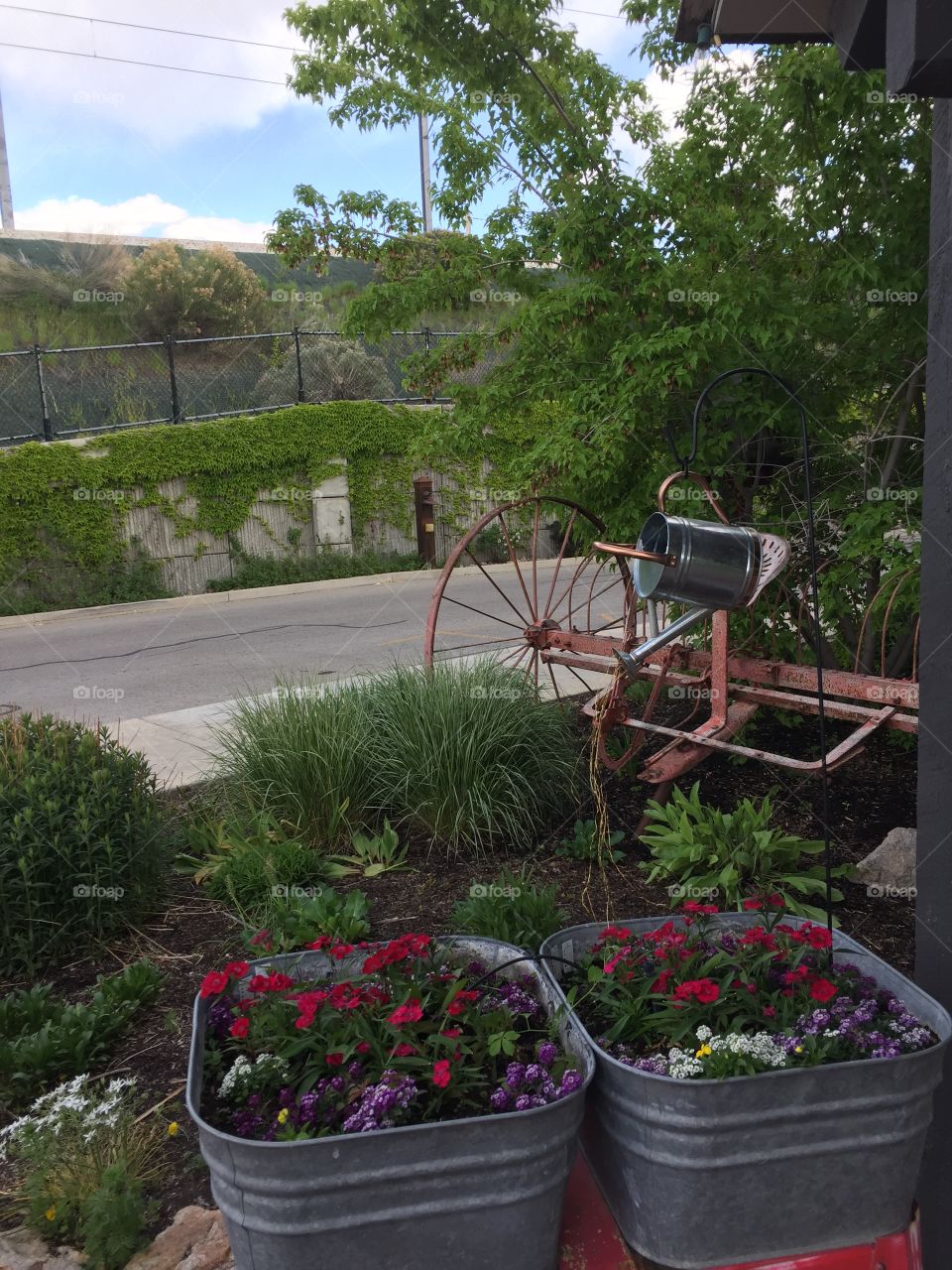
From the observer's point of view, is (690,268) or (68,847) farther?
(690,268)

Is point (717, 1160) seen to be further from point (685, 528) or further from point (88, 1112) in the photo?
point (88, 1112)

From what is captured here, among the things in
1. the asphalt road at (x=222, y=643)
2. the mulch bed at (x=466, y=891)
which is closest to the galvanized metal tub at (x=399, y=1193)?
the mulch bed at (x=466, y=891)

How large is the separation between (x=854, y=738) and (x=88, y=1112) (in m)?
2.81

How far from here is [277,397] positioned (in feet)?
59.7

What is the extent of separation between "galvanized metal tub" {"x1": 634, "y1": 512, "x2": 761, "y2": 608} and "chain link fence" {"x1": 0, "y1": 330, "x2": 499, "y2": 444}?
13444 millimetres

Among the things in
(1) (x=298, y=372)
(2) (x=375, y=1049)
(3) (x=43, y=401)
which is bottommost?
(2) (x=375, y=1049)

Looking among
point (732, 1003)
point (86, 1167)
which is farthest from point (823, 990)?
point (86, 1167)

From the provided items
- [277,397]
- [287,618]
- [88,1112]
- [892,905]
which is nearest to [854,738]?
[892,905]

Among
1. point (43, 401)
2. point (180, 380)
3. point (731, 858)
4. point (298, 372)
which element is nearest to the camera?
point (731, 858)

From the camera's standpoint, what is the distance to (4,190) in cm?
2245

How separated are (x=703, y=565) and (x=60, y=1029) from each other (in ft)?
6.94

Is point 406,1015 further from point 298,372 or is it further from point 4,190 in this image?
point 4,190

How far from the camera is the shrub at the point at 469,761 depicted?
4250 millimetres

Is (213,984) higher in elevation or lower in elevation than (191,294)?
lower
